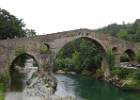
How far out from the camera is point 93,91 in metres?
45.0

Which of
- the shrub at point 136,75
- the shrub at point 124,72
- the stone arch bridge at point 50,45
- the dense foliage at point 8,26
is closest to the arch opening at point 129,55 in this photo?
the stone arch bridge at point 50,45

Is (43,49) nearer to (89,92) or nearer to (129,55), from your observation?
(89,92)

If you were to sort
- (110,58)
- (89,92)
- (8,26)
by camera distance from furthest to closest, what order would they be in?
(8,26), (110,58), (89,92)

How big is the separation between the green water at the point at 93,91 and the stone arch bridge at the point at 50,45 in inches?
176

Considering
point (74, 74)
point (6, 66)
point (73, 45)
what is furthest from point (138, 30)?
point (6, 66)

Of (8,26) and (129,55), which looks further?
(129,55)

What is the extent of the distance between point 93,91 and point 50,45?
10.5 m

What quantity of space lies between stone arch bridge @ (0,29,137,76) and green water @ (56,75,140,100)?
14.7ft

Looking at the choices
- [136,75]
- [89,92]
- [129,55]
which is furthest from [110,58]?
[89,92]

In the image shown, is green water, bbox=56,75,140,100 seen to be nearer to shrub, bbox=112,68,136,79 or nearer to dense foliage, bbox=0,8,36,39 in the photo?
shrub, bbox=112,68,136,79

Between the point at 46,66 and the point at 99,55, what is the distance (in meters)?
13.2

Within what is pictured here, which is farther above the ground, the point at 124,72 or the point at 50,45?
the point at 50,45

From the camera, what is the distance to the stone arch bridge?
47.7 metres

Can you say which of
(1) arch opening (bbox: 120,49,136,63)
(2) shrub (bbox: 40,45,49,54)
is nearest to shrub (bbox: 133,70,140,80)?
(2) shrub (bbox: 40,45,49,54)
